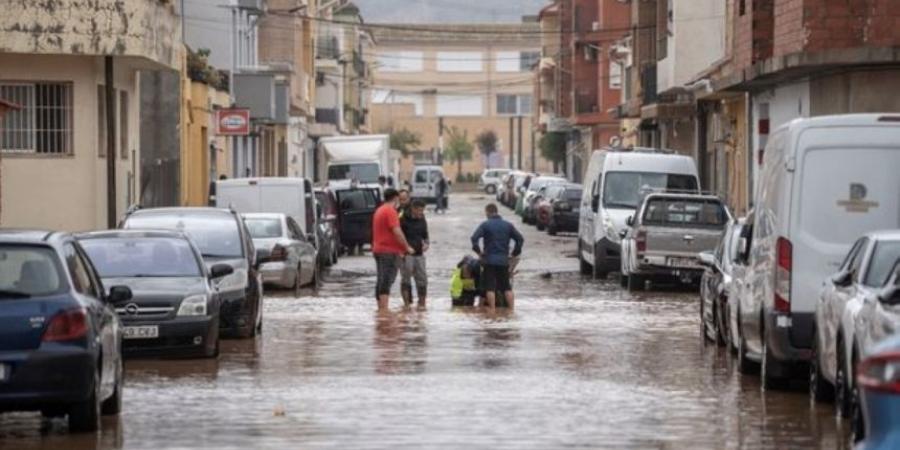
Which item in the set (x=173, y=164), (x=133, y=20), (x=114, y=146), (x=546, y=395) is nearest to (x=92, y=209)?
(x=114, y=146)

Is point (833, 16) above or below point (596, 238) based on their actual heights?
above

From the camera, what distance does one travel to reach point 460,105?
18125cm

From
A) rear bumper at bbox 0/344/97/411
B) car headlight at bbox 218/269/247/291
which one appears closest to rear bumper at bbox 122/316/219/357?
car headlight at bbox 218/269/247/291

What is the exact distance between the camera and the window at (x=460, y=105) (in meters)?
180

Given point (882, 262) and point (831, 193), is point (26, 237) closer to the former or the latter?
point (882, 262)

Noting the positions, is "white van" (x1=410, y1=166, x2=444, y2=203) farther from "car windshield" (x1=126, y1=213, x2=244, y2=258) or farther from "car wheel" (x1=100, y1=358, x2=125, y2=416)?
"car wheel" (x1=100, y1=358, x2=125, y2=416)

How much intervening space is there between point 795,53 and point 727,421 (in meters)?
20.4

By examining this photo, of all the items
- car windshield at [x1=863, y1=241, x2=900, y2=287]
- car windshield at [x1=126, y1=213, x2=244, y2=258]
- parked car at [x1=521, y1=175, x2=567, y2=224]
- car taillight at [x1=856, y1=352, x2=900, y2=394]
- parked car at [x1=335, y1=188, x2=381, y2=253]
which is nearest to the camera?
car taillight at [x1=856, y1=352, x2=900, y2=394]

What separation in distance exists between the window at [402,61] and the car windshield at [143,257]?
152 meters

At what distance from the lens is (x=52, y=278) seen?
619 inches

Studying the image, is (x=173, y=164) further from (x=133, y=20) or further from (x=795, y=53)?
(x=795, y=53)

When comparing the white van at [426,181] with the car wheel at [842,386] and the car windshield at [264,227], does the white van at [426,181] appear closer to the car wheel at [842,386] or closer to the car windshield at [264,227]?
the car windshield at [264,227]

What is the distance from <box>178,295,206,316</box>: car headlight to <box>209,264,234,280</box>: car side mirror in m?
0.96

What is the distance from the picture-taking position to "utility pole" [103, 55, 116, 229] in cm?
4028
